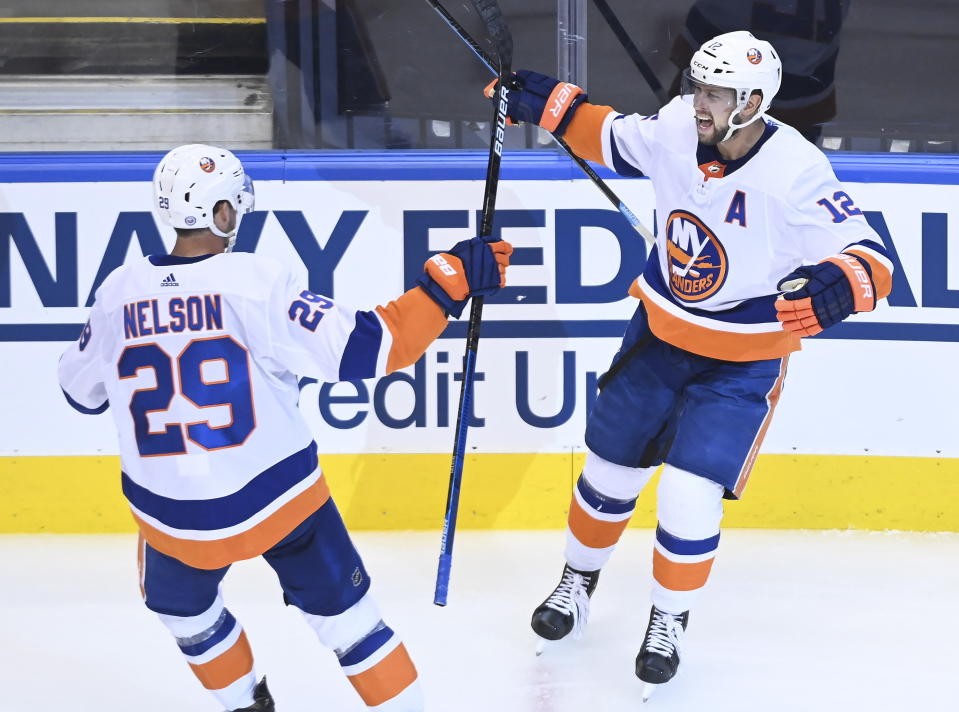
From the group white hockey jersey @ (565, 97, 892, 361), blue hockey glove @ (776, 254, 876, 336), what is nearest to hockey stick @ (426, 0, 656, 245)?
white hockey jersey @ (565, 97, 892, 361)

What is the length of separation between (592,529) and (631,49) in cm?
163

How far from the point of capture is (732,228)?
97.7 inches

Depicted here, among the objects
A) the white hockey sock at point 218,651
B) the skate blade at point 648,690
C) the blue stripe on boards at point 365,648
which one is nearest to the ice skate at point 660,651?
the skate blade at point 648,690

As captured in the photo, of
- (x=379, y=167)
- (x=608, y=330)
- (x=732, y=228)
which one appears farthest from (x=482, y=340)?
(x=732, y=228)

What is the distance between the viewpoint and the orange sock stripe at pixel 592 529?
2873 mm

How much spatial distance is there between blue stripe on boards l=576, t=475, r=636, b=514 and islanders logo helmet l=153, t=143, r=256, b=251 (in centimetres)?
116

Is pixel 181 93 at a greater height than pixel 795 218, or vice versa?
pixel 181 93

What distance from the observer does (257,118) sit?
3.69 meters

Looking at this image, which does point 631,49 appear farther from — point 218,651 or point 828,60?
point 218,651

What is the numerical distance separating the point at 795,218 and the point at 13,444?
236cm

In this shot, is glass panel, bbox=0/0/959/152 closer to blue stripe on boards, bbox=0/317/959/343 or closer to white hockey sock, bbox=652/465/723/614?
blue stripe on boards, bbox=0/317/959/343

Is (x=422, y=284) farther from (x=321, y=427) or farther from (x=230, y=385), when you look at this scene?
(x=321, y=427)

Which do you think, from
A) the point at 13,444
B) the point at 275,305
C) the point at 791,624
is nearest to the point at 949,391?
the point at 791,624

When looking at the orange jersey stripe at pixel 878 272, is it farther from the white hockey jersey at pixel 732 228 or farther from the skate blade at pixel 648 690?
the skate blade at pixel 648 690
